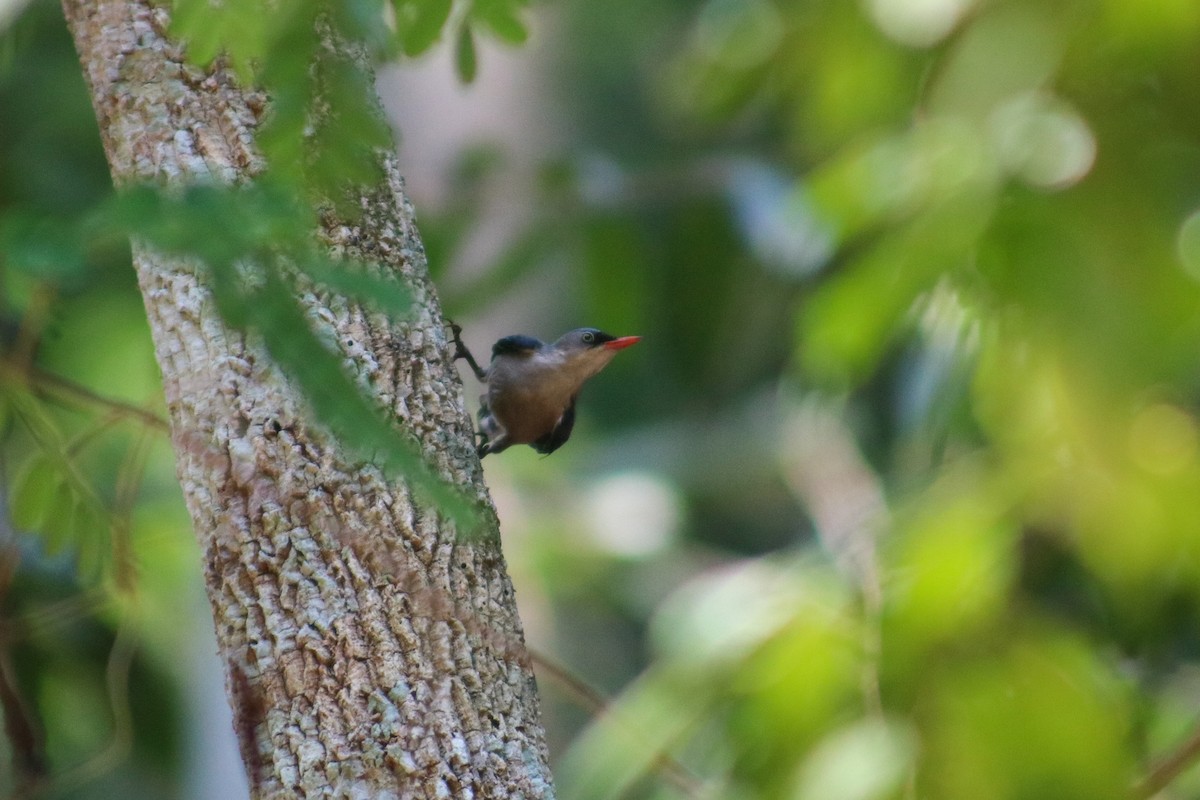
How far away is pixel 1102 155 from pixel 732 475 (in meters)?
8.09

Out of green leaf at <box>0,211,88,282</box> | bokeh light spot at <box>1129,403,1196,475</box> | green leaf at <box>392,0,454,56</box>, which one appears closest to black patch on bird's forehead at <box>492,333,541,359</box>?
green leaf at <box>392,0,454,56</box>

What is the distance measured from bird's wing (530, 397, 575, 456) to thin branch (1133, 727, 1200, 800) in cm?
216

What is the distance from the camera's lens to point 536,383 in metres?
4.27

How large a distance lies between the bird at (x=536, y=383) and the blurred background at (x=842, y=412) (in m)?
0.11

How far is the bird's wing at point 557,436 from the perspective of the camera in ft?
14.4

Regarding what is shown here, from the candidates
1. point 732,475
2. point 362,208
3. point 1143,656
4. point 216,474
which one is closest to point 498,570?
point 216,474

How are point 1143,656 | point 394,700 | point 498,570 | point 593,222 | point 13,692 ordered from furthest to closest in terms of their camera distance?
point 593,222 → point 1143,656 → point 13,692 → point 498,570 → point 394,700

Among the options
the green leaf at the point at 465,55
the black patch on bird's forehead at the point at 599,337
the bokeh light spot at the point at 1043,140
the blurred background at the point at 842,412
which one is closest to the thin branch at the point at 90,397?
the blurred background at the point at 842,412

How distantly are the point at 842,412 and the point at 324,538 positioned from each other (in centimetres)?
224

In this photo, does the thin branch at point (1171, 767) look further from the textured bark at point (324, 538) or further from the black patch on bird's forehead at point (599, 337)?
the black patch on bird's forehead at point (599, 337)

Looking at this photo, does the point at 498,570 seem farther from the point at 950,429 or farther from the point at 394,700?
the point at 950,429

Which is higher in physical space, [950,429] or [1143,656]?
[950,429]

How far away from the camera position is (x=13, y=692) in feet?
9.53

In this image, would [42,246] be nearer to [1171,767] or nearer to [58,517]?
[58,517]
